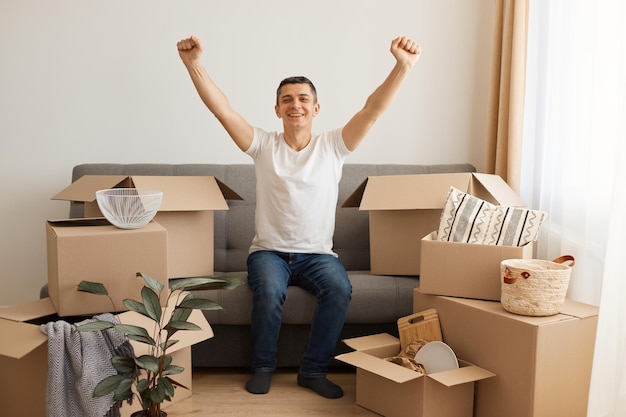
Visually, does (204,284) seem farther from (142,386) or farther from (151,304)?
(142,386)

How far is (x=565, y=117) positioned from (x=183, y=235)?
61.3 inches

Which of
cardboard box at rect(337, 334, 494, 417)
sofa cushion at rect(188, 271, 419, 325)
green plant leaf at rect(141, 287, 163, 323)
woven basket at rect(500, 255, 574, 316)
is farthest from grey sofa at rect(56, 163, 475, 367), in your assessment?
green plant leaf at rect(141, 287, 163, 323)

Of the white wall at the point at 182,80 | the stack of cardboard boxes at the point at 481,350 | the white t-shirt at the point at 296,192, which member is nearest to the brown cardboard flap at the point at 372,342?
the stack of cardboard boxes at the point at 481,350

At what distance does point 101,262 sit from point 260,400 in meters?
0.78

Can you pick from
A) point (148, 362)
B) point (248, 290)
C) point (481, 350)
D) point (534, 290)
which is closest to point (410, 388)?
point (481, 350)

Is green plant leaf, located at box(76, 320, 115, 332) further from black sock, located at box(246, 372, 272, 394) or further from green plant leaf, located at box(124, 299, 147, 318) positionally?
black sock, located at box(246, 372, 272, 394)

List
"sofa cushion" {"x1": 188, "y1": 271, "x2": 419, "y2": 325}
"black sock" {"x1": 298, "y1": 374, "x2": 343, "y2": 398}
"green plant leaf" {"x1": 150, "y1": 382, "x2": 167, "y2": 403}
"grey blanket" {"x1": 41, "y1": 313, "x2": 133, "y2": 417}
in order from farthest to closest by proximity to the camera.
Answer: "sofa cushion" {"x1": 188, "y1": 271, "x2": 419, "y2": 325}
"black sock" {"x1": 298, "y1": 374, "x2": 343, "y2": 398}
"grey blanket" {"x1": 41, "y1": 313, "x2": 133, "y2": 417}
"green plant leaf" {"x1": 150, "y1": 382, "x2": 167, "y2": 403}

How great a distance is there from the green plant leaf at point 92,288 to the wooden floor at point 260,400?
1.82ft

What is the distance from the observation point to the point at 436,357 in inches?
88.7

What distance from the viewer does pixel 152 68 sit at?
340cm

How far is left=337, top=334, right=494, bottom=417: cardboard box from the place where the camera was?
210cm

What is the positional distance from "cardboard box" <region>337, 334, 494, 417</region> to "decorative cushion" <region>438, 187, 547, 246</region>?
44 centimetres

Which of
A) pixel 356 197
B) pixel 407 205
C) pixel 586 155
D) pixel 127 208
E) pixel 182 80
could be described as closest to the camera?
pixel 127 208

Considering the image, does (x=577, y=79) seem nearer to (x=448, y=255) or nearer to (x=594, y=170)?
(x=594, y=170)
